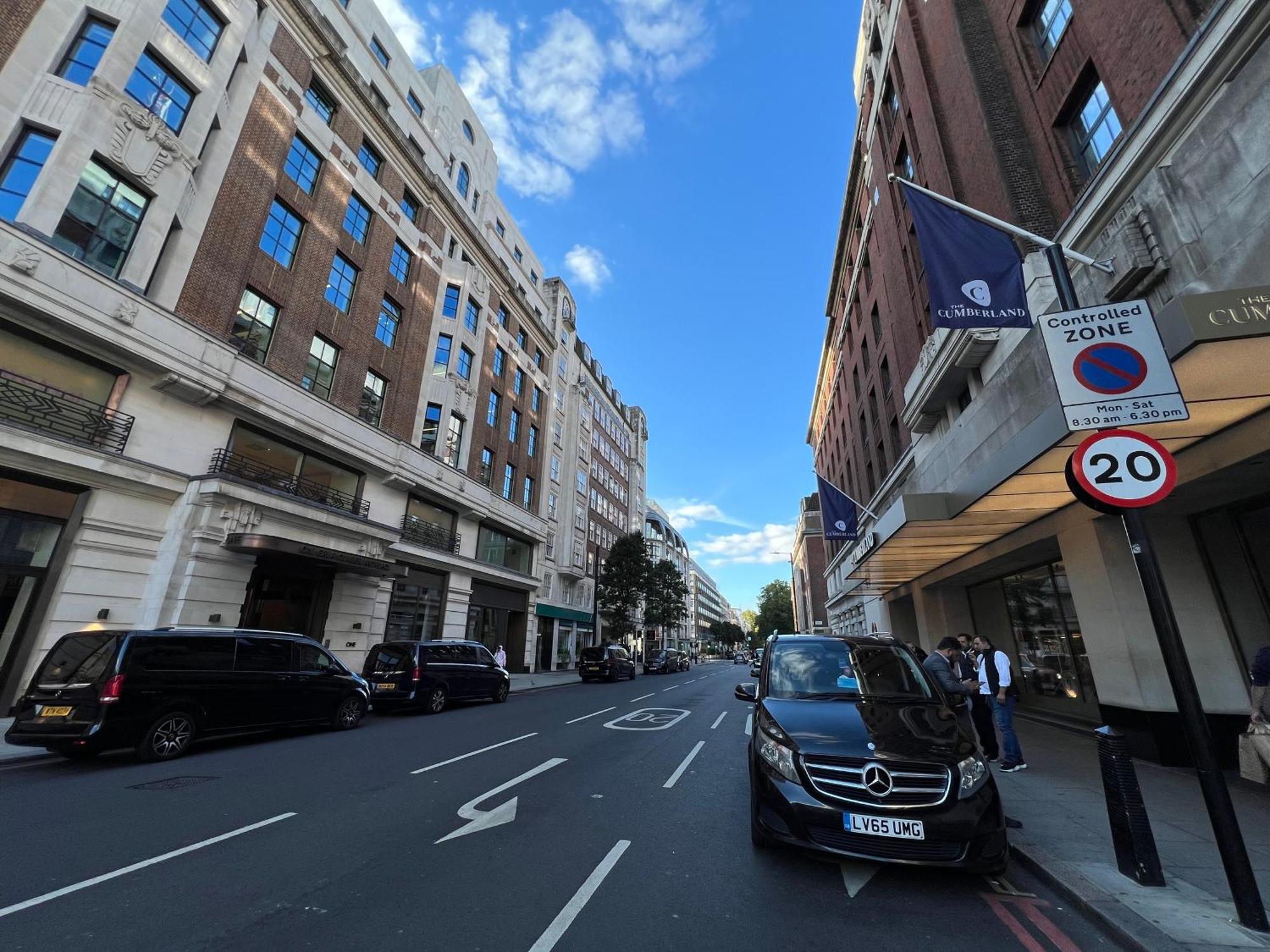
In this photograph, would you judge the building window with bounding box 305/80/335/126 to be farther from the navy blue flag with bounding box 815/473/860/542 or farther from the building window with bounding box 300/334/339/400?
the navy blue flag with bounding box 815/473/860/542

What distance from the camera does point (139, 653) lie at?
7.86 m

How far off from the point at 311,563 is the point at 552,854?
1585cm

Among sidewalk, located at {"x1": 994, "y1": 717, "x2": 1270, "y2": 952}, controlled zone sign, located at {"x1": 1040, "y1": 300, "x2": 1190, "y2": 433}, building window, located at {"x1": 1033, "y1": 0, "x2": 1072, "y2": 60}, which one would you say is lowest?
sidewalk, located at {"x1": 994, "y1": 717, "x2": 1270, "y2": 952}

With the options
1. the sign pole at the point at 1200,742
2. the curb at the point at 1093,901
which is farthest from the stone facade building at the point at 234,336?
the sign pole at the point at 1200,742

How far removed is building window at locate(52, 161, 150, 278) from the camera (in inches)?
469

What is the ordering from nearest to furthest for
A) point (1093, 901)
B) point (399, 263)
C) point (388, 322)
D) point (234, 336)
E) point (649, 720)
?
1. point (1093, 901)
2. point (649, 720)
3. point (234, 336)
4. point (388, 322)
5. point (399, 263)

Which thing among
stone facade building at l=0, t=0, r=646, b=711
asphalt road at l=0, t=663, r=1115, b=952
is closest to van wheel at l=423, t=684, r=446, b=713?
stone facade building at l=0, t=0, r=646, b=711

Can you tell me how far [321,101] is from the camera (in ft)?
66.6

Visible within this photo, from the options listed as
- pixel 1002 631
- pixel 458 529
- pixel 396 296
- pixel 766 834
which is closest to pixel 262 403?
pixel 396 296

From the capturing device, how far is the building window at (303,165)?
18.4m

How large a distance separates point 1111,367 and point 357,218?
80.2 feet

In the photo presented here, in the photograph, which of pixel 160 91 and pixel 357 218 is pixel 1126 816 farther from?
pixel 357 218

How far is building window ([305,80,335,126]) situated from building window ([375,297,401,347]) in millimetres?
6677

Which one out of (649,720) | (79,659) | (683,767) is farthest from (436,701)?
(683,767)
